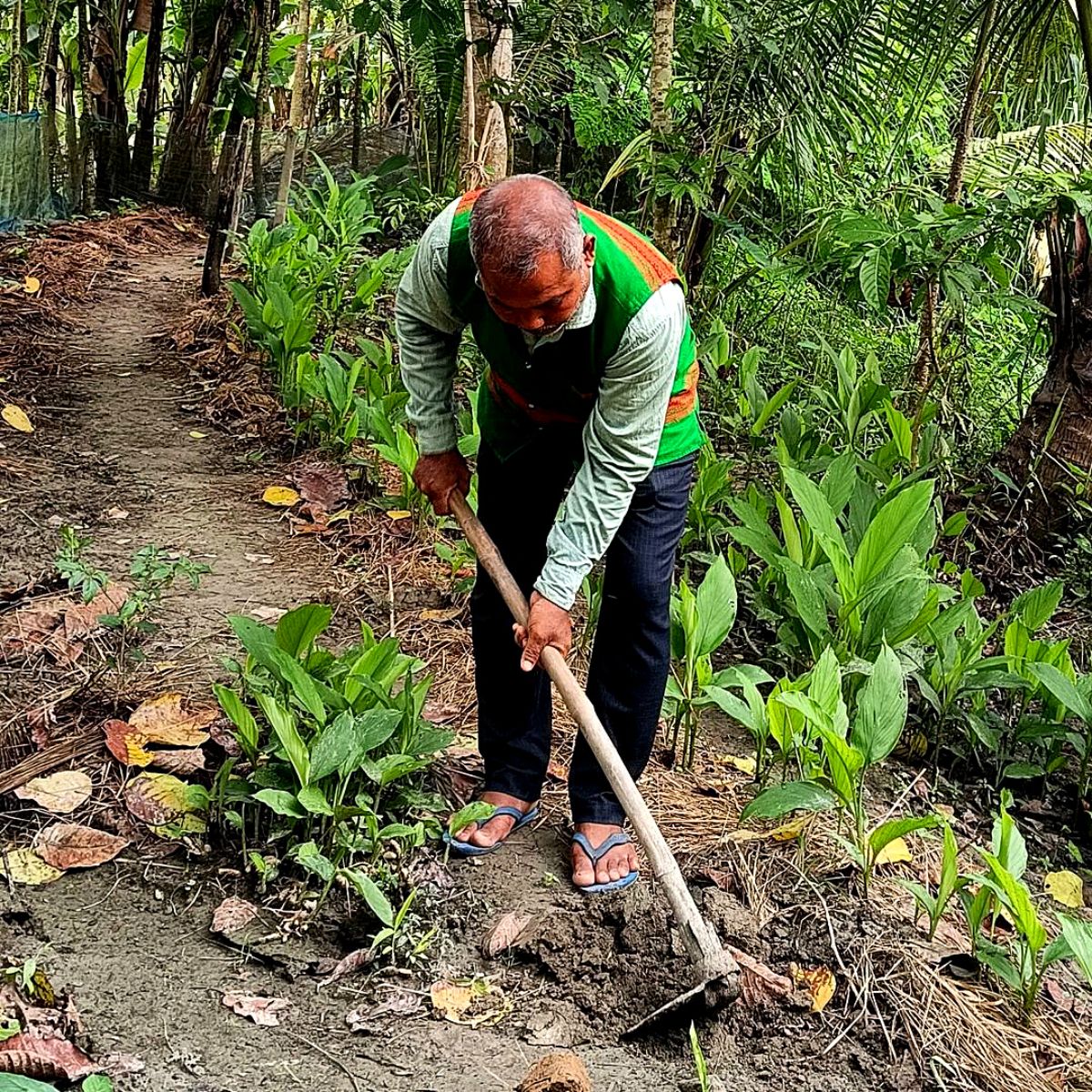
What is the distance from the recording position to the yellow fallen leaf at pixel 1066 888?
2.95 m

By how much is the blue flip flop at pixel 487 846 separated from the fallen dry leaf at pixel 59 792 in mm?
855

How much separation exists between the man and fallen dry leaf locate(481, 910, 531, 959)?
18cm

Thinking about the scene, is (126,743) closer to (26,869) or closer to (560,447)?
(26,869)

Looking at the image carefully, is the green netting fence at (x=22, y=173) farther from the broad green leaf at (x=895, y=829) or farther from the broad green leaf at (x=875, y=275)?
the broad green leaf at (x=895, y=829)

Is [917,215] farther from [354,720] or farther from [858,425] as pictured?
[354,720]

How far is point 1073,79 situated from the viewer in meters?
5.26

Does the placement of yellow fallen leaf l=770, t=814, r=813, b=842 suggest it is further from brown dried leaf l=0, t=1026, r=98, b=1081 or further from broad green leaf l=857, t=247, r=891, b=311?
broad green leaf l=857, t=247, r=891, b=311

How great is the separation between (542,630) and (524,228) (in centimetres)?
82

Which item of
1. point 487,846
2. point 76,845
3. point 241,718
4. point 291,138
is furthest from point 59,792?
point 291,138

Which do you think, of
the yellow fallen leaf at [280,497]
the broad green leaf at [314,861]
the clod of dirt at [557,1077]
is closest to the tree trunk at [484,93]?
A: the yellow fallen leaf at [280,497]

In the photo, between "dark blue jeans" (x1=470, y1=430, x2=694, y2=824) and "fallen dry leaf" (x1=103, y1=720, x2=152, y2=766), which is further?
"fallen dry leaf" (x1=103, y1=720, x2=152, y2=766)

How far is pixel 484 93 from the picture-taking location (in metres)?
5.87

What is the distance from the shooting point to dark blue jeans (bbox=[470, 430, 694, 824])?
8.62ft

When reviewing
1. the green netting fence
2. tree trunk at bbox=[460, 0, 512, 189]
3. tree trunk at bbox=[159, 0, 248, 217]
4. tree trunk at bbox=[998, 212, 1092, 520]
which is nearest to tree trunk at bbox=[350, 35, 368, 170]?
tree trunk at bbox=[159, 0, 248, 217]
